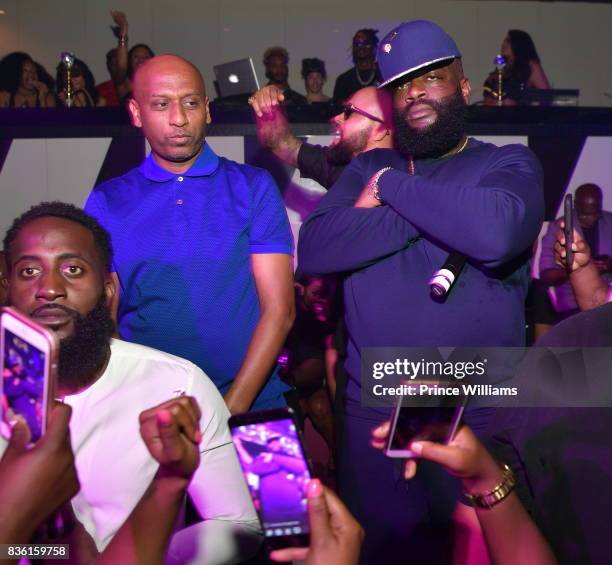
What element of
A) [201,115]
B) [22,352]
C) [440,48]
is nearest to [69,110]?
[201,115]

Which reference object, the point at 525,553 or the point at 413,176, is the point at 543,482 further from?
the point at 413,176

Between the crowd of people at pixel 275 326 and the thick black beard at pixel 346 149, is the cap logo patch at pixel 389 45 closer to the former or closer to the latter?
the crowd of people at pixel 275 326

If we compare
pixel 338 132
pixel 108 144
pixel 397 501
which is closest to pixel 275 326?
pixel 397 501

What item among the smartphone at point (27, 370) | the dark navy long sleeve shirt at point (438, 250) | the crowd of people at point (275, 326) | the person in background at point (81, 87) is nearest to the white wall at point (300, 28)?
the person in background at point (81, 87)

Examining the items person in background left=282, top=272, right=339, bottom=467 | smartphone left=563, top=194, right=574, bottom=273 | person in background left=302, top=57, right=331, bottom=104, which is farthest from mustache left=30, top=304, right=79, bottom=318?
person in background left=302, top=57, right=331, bottom=104

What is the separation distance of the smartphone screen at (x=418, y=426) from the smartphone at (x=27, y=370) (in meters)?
0.52

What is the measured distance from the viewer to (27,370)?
127cm

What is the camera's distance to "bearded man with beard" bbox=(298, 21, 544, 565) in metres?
2.15

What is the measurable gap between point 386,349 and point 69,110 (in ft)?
9.74

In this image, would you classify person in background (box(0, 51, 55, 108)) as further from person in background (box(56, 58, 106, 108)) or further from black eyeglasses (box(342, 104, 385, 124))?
black eyeglasses (box(342, 104, 385, 124))

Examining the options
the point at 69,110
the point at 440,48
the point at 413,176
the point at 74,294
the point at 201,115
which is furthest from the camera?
the point at 69,110

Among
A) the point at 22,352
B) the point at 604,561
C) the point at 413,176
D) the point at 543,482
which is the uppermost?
the point at 413,176

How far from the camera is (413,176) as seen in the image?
224 centimetres

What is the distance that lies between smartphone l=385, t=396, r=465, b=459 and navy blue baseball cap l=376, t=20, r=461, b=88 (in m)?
1.39
